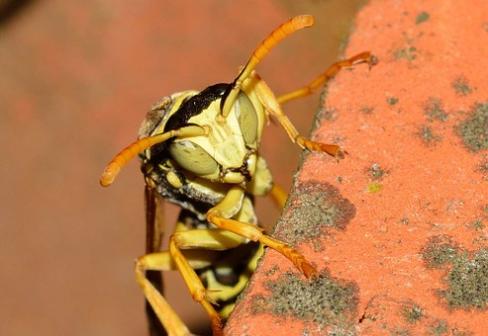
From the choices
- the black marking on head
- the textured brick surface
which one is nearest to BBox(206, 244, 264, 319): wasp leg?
the black marking on head

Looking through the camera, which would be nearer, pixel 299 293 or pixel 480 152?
pixel 299 293

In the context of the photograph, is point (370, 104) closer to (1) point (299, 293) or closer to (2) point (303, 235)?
(2) point (303, 235)

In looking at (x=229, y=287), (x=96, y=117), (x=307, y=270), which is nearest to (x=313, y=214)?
(x=307, y=270)

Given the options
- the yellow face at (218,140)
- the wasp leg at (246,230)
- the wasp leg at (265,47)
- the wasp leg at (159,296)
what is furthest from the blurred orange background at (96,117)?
the wasp leg at (265,47)

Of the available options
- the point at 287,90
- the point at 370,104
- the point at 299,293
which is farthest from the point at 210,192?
the point at 287,90

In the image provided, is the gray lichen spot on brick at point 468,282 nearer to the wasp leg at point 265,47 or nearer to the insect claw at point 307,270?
the insect claw at point 307,270

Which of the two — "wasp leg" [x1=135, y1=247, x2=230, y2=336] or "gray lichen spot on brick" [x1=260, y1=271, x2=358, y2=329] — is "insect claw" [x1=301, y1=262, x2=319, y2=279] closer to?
"gray lichen spot on brick" [x1=260, y1=271, x2=358, y2=329]
